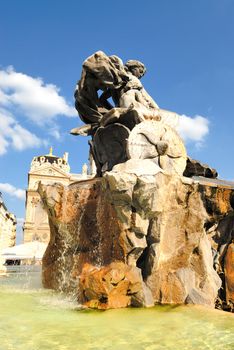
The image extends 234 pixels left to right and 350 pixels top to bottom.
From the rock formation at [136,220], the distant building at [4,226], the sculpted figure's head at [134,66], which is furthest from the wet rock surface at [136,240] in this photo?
the distant building at [4,226]

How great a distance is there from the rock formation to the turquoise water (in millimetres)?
377

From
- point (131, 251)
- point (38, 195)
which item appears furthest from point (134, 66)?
point (38, 195)

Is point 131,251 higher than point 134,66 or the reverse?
the reverse

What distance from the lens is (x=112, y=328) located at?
11.0 feet

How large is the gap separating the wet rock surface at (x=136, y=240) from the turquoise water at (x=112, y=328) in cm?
36

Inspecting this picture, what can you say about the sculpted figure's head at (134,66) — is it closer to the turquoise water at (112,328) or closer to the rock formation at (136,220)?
the rock formation at (136,220)

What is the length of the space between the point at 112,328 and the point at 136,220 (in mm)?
1612

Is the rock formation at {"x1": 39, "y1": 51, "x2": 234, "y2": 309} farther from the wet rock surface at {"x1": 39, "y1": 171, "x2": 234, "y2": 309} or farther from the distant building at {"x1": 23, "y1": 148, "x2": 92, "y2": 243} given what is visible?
the distant building at {"x1": 23, "y1": 148, "x2": 92, "y2": 243}

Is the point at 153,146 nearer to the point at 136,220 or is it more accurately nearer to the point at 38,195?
the point at 136,220

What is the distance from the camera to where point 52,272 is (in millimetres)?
6090

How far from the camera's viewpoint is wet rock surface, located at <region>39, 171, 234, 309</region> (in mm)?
4488

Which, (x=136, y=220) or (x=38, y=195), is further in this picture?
(x=38, y=195)

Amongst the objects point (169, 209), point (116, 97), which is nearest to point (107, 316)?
point (169, 209)

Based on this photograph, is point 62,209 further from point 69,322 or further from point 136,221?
point 69,322
